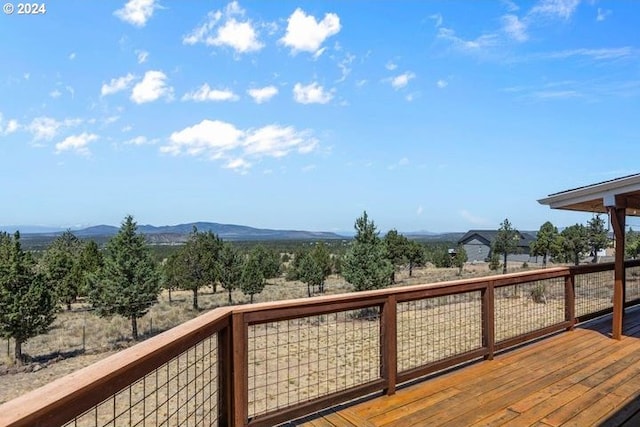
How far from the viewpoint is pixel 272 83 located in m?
15.6

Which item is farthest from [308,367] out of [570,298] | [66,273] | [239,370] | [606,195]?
[66,273]

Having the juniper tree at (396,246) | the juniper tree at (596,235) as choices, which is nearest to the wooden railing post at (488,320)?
the juniper tree at (396,246)

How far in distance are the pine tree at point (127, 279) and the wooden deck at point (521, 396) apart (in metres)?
16.2

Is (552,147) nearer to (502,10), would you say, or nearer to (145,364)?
(502,10)

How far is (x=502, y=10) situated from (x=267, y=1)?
5045mm

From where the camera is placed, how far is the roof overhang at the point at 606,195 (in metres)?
4.70

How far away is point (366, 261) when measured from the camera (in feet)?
63.2

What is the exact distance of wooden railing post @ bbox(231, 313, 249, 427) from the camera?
8.21 feet

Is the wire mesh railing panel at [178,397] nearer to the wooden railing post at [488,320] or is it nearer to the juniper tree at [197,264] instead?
the wooden railing post at [488,320]

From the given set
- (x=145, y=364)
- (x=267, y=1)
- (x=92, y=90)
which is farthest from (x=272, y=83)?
(x=145, y=364)

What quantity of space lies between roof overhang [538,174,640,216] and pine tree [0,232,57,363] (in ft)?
53.0

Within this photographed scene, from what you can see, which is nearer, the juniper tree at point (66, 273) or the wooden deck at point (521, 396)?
the wooden deck at point (521, 396)

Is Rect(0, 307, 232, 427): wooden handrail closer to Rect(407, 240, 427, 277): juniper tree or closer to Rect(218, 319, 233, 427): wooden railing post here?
Rect(218, 319, 233, 427): wooden railing post

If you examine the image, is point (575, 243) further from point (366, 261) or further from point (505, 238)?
point (366, 261)
